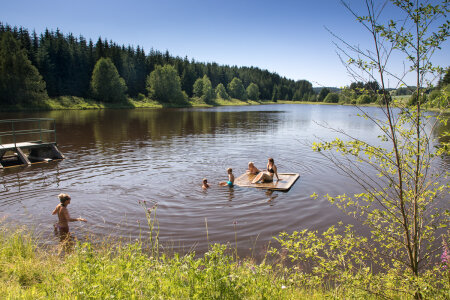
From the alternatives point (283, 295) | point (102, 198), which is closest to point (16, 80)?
point (102, 198)

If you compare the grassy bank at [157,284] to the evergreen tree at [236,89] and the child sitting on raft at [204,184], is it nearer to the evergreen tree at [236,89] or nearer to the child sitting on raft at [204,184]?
the child sitting on raft at [204,184]

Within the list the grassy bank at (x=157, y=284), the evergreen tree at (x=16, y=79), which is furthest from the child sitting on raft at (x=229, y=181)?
the evergreen tree at (x=16, y=79)

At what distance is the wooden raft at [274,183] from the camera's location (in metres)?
14.1

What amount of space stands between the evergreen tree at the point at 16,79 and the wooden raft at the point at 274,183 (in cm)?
6806

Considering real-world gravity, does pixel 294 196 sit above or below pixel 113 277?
below

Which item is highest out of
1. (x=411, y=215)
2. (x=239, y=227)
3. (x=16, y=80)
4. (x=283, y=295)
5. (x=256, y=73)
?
(x=256, y=73)

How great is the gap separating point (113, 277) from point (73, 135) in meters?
30.1

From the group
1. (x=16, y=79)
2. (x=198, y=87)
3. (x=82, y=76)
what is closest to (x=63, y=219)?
(x=16, y=79)

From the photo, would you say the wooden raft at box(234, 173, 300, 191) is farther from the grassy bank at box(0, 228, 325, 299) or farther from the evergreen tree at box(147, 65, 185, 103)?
the evergreen tree at box(147, 65, 185, 103)

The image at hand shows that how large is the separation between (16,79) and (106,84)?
2373cm

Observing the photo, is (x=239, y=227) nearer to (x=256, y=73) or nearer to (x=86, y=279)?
(x=86, y=279)

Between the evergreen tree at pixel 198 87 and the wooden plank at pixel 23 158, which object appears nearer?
the wooden plank at pixel 23 158

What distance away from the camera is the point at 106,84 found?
8588 cm

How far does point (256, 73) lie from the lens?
194 meters
